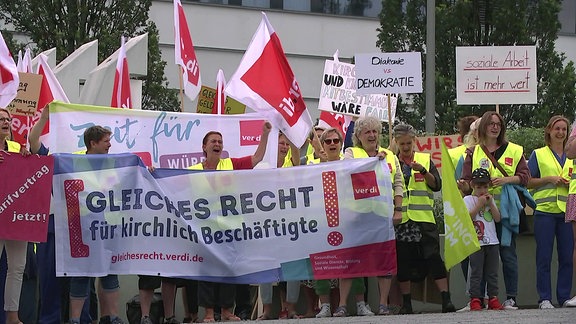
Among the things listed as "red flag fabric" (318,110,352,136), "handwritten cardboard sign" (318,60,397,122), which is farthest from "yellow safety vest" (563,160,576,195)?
"red flag fabric" (318,110,352,136)

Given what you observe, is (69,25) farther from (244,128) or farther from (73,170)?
(73,170)

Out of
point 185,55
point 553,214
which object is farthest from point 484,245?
point 185,55

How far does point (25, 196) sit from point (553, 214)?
461 cm

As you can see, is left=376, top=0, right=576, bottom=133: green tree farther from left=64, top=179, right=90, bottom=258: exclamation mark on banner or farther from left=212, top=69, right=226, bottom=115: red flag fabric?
left=64, top=179, right=90, bottom=258: exclamation mark on banner

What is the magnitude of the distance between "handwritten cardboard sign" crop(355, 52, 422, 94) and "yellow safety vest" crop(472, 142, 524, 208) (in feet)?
8.77

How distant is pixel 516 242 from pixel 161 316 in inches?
135

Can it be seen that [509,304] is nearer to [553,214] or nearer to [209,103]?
[553,214]

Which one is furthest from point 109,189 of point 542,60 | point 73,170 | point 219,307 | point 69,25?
point 542,60

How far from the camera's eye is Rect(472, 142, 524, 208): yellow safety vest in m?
11.3

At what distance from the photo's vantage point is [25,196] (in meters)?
10.4

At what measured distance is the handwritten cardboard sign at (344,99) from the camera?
16.9 meters

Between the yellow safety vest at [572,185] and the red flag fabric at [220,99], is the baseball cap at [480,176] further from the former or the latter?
the red flag fabric at [220,99]

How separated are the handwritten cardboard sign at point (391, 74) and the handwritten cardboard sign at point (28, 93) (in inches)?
138

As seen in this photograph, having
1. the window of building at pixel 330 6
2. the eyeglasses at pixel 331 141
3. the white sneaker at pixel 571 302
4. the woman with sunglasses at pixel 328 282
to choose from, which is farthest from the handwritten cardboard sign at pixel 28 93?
the window of building at pixel 330 6
